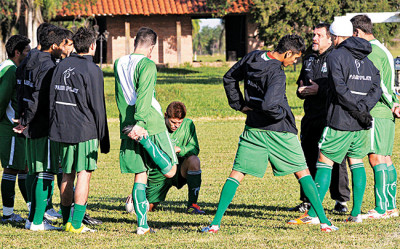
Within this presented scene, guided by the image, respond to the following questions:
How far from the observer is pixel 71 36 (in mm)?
7402

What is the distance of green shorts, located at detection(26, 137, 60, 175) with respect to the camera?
277 inches

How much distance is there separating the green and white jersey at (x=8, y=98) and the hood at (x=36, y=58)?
1.86 feet

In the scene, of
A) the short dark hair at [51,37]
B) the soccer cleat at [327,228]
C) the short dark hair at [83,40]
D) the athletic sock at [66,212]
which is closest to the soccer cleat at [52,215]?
the athletic sock at [66,212]

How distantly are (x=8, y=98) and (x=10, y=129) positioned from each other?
37 centimetres

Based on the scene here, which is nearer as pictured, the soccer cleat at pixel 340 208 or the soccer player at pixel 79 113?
the soccer player at pixel 79 113

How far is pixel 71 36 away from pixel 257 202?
3.36 metres

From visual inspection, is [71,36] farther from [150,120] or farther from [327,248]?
[327,248]

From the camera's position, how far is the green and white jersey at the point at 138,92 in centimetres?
645

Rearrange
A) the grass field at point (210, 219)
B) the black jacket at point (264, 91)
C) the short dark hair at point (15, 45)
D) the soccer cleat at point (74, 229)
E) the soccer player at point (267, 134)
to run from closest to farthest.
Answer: the grass field at point (210, 219), the black jacket at point (264, 91), the soccer player at point (267, 134), the soccer cleat at point (74, 229), the short dark hair at point (15, 45)

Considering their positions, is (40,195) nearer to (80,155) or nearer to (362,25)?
(80,155)

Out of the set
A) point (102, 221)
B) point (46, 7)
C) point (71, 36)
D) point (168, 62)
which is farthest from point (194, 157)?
point (168, 62)

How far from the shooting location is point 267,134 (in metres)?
6.77

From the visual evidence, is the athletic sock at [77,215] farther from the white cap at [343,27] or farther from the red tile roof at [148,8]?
the red tile roof at [148,8]

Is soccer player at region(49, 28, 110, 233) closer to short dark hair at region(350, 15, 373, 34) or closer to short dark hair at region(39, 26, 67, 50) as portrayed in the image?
short dark hair at region(39, 26, 67, 50)
